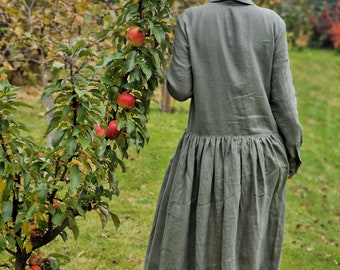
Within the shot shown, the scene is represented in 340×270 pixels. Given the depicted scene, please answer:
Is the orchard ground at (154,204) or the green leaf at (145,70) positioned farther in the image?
the orchard ground at (154,204)

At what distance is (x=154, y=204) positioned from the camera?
4852mm

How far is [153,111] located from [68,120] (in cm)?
570

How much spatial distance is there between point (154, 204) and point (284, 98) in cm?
257

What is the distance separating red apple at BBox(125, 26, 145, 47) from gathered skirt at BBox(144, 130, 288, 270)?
50 cm

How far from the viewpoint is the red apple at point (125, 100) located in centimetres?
246

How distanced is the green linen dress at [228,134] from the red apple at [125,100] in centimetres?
19

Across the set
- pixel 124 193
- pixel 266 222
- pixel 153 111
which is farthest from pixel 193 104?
pixel 153 111

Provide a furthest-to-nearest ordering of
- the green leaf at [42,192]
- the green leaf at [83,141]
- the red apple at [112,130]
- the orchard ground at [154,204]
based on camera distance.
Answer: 1. the orchard ground at [154,204]
2. the red apple at [112,130]
3. the green leaf at [42,192]
4. the green leaf at [83,141]

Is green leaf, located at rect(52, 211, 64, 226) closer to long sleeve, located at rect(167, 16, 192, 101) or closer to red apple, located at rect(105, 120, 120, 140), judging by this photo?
red apple, located at rect(105, 120, 120, 140)

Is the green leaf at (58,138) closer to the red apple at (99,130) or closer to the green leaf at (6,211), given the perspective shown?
the red apple at (99,130)

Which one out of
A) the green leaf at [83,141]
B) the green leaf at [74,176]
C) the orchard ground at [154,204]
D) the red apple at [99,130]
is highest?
the red apple at [99,130]

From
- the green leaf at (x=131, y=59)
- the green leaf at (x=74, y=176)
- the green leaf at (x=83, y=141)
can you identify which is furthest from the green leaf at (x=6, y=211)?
the green leaf at (x=131, y=59)

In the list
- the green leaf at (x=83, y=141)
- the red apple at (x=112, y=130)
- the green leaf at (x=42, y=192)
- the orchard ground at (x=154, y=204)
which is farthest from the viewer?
the orchard ground at (x=154, y=204)

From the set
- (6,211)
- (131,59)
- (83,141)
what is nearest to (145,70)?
(131,59)
